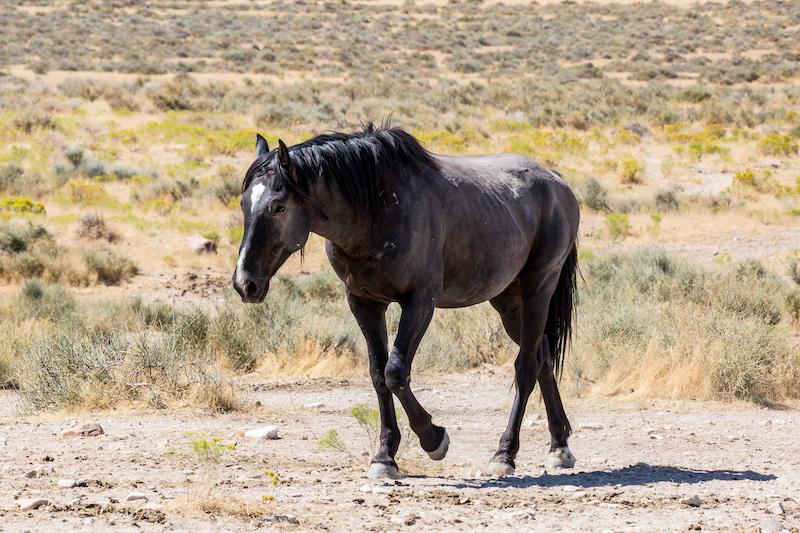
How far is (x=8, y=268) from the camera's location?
16406 mm

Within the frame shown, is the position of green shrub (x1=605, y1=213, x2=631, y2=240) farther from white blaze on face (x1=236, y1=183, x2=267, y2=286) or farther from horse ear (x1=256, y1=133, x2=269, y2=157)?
white blaze on face (x1=236, y1=183, x2=267, y2=286)

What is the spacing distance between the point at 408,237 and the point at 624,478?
2.08 metres

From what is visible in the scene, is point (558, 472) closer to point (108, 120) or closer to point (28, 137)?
point (28, 137)

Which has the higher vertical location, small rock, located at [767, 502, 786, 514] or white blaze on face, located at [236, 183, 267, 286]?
white blaze on face, located at [236, 183, 267, 286]

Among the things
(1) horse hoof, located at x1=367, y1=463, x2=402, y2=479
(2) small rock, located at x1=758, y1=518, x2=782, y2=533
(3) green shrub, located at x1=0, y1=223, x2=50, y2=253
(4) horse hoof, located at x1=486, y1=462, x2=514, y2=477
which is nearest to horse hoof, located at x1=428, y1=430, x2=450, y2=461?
(1) horse hoof, located at x1=367, y1=463, x2=402, y2=479

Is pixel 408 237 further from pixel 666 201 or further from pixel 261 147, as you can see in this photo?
pixel 666 201

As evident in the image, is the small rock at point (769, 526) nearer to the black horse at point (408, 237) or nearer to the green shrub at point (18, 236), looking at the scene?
the black horse at point (408, 237)

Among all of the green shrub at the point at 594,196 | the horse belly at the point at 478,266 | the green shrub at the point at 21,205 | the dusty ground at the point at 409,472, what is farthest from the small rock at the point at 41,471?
the green shrub at the point at 594,196

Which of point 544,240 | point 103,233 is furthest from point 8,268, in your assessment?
point 544,240

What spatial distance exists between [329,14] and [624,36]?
73.8 ft

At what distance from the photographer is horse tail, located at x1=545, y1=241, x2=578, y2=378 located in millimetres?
8102

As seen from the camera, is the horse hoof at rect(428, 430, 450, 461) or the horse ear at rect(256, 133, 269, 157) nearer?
the horse ear at rect(256, 133, 269, 157)

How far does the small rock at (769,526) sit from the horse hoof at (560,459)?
7.21 ft

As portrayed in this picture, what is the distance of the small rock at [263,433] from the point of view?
789 cm
